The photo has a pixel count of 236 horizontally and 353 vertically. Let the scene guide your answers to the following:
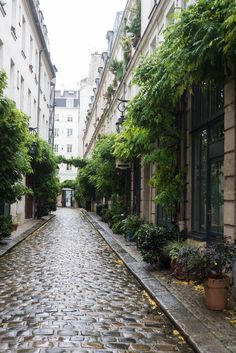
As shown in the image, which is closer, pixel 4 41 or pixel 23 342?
pixel 23 342

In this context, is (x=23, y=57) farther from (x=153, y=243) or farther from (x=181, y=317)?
(x=181, y=317)

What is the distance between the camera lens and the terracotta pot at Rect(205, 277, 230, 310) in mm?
6270

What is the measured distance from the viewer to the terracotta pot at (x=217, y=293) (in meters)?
6.27

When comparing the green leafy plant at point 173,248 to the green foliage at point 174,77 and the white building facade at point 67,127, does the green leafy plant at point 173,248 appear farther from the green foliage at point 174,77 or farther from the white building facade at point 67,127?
the white building facade at point 67,127

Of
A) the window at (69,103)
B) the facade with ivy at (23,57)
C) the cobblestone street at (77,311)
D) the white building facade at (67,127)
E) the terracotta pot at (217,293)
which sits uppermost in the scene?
the window at (69,103)

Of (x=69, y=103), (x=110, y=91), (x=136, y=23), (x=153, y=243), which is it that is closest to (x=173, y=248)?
(x=153, y=243)

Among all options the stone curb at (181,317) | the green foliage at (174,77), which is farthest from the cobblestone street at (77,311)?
the green foliage at (174,77)

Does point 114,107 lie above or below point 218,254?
above

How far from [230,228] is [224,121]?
190 cm

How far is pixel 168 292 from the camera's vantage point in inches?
295

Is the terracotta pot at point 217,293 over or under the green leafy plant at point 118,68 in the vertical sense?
under

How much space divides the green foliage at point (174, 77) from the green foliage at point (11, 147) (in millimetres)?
2943

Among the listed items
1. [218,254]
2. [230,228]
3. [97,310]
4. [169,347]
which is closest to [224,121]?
[230,228]

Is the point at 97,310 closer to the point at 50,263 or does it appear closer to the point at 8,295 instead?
the point at 8,295
